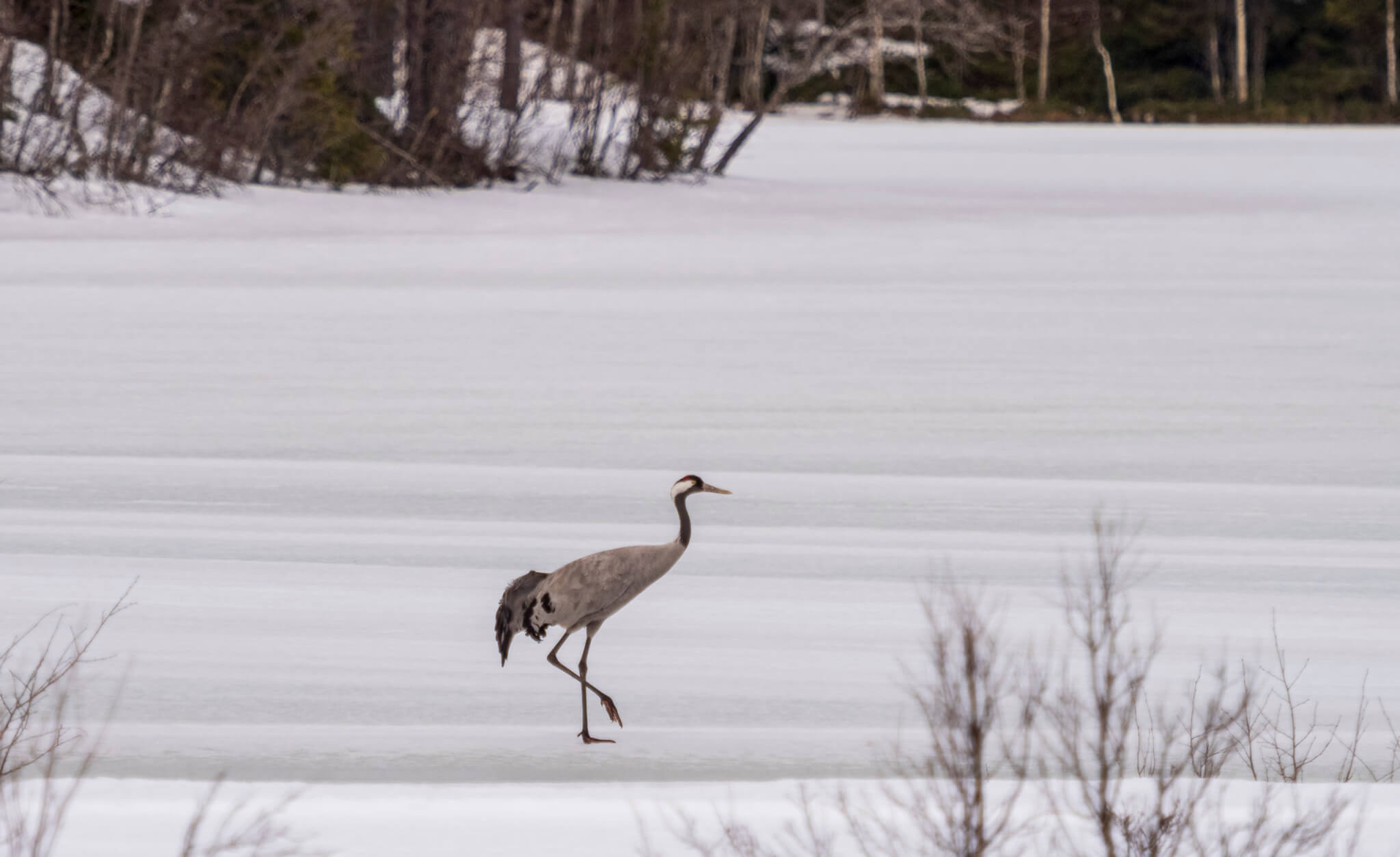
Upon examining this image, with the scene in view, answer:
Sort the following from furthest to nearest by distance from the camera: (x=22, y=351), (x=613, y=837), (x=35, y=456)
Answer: (x=22, y=351) → (x=35, y=456) → (x=613, y=837)

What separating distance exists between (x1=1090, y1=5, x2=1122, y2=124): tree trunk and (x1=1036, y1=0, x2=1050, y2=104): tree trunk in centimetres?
118

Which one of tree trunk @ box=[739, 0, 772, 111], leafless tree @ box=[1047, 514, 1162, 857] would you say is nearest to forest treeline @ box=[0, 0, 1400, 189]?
tree trunk @ box=[739, 0, 772, 111]

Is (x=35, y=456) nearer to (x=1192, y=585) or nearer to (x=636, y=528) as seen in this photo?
(x=636, y=528)

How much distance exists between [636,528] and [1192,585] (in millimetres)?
1906

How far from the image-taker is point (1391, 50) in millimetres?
44531

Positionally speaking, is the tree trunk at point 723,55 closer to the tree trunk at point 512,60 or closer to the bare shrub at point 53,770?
the tree trunk at point 512,60

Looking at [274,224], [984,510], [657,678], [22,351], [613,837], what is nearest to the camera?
[613,837]

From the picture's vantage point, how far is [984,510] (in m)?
7.02

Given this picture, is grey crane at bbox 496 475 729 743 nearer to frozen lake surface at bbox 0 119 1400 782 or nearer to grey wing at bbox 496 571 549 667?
grey wing at bbox 496 571 549 667

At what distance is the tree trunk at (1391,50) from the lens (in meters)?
44.0

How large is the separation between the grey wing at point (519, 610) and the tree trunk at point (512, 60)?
1593 centimetres

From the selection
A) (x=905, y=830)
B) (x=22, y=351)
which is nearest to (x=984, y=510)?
(x=905, y=830)

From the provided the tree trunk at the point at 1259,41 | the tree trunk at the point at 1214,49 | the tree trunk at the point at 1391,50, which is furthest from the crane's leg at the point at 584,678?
the tree trunk at the point at 1259,41

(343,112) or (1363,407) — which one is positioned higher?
(343,112)
